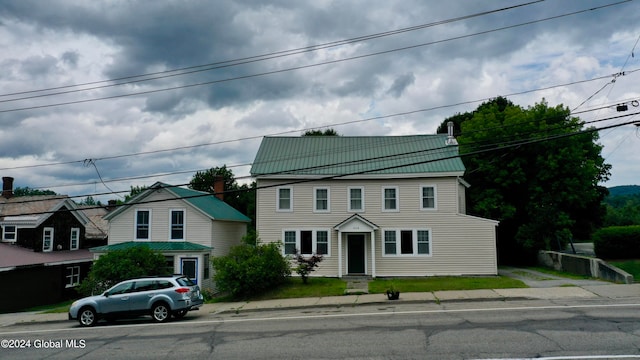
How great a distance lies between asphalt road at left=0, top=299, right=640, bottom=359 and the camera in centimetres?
1095

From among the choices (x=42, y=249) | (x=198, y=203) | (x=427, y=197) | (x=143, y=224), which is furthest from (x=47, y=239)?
(x=427, y=197)

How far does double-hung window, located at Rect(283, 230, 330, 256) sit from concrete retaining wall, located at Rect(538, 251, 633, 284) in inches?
529

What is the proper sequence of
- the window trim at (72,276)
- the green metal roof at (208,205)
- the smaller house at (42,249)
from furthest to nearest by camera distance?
1. the window trim at (72,276)
2. the smaller house at (42,249)
3. the green metal roof at (208,205)

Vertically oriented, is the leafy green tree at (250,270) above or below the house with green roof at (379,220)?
below

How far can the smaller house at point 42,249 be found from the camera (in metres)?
31.3

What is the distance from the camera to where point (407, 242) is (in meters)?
29.4

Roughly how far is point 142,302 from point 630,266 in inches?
840

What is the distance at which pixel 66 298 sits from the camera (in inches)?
1403

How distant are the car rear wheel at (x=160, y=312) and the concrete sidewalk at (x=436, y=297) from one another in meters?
2.24

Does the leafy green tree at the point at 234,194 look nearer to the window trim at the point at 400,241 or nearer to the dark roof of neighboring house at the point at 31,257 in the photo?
the dark roof of neighboring house at the point at 31,257

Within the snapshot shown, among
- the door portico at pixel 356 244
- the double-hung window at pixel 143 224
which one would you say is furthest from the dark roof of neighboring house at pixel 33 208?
the door portico at pixel 356 244

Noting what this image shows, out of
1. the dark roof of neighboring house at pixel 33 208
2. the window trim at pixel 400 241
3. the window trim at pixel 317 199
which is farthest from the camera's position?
the dark roof of neighboring house at pixel 33 208

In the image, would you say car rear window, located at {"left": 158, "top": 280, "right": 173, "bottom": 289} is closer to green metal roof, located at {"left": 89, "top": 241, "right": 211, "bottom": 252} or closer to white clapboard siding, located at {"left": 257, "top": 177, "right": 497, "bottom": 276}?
white clapboard siding, located at {"left": 257, "top": 177, "right": 497, "bottom": 276}

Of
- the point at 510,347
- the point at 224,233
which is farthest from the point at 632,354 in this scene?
the point at 224,233
